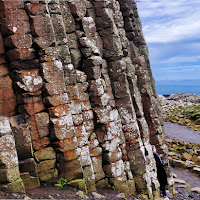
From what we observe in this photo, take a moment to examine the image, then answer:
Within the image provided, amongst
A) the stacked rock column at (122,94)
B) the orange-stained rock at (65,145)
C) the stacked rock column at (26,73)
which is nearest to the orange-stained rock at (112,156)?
the stacked rock column at (122,94)

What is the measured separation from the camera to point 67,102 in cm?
1284

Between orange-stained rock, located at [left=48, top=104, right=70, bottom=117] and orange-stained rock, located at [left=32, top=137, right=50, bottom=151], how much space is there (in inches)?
53.2

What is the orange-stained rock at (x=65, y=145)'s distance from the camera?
1249cm

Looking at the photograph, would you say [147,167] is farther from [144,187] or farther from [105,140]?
[105,140]

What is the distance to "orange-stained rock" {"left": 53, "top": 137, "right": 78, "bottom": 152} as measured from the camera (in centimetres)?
1249

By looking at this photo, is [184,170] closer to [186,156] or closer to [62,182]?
[186,156]

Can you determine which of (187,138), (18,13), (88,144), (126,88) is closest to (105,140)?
(88,144)

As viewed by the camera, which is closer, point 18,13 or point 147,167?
point 18,13

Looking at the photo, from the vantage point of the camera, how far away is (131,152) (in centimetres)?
1631

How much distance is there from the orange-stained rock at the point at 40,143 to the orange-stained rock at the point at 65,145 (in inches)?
18.0

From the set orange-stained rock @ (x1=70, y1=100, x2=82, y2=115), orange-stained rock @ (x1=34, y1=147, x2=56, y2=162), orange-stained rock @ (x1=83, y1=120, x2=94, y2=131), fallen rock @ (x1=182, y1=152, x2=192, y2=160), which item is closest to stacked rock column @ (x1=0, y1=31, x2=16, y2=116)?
orange-stained rock @ (x1=34, y1=147, x2=56, y2=162)

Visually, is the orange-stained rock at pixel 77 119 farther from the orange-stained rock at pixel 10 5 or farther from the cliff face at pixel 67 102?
the orange-stained rock at pixel 10 5

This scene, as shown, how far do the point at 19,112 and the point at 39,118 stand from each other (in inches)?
42.9

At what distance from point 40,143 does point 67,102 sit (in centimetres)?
259
